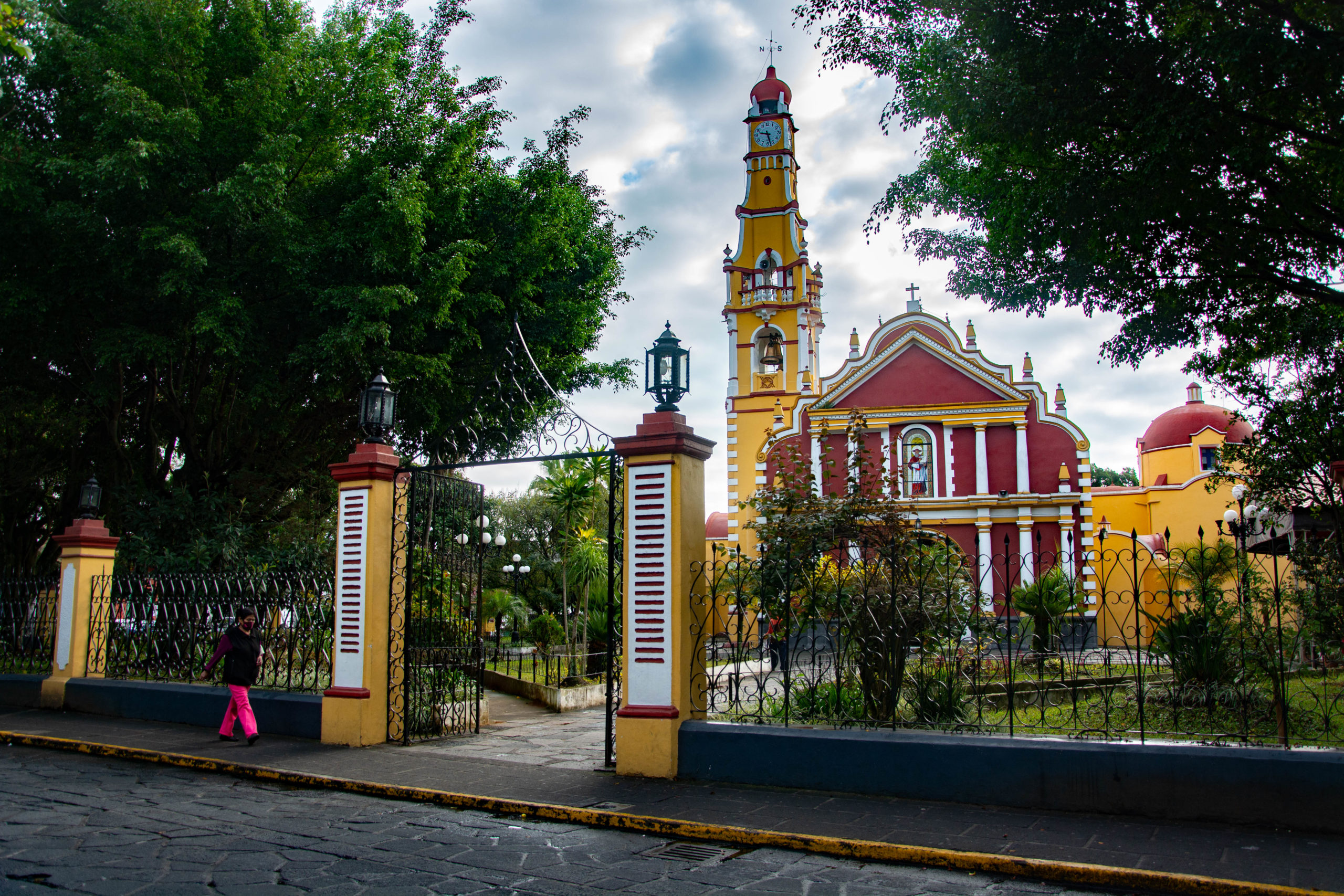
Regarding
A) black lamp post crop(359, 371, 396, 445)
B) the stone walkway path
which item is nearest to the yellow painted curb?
the stone walkway path

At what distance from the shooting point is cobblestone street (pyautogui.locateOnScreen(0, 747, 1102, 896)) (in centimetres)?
456

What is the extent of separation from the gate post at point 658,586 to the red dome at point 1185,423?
30.8m

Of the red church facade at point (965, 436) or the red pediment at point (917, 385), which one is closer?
the red church facade at point (965, 436)

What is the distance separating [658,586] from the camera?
7227 millimetres

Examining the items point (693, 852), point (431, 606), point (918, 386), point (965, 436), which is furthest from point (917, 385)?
point (693, 852)

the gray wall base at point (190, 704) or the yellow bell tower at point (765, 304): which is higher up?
the yellow bell tower at point (765, 304)

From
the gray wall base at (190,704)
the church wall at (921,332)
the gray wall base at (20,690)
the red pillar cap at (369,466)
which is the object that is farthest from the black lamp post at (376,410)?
the church wall at (921,332)

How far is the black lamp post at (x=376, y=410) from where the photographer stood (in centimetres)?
909

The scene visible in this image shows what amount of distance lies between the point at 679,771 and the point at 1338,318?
890 cm

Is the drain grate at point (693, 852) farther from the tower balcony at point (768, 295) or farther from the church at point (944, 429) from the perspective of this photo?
the tower balcony at point (768, 295)

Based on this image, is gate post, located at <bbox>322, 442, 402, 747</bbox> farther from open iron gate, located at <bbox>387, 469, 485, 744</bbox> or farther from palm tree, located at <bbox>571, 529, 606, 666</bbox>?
palm tree, located at <bbox>571, 529, 606, 666</bbox>

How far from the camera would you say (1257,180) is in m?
8.34

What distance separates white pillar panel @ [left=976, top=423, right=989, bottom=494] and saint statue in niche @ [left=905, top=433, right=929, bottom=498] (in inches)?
56.2

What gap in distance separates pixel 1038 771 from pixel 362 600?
610 cm
